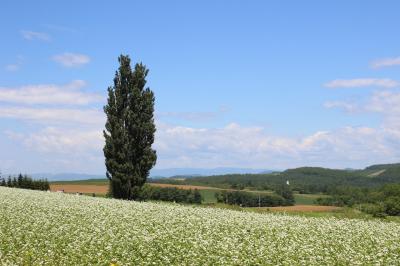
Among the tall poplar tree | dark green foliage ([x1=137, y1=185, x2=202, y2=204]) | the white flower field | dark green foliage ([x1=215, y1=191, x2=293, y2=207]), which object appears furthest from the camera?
dark green foliage ([x1=215, y1=191, x2=293, y2=207])

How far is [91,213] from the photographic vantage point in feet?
99.8

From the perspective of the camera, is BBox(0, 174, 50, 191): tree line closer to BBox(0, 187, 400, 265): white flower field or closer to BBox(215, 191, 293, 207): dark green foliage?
BBox(215, 191, 293, 207): dark green foliage

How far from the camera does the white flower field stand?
17.7 m

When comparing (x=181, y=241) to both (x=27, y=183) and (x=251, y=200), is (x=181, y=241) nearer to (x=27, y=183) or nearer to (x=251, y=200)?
(x=27, y=183)

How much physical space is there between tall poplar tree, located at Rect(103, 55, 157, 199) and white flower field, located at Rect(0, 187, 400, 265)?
21446 millimetres

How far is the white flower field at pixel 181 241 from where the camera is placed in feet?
57.9

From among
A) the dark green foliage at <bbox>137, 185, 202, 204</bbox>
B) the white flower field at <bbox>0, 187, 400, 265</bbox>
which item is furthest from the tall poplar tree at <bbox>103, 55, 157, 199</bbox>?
the dark green foliage at <bbox>137, 185, 202, 204</bbox>

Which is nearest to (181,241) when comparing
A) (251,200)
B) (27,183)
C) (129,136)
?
(129,136)

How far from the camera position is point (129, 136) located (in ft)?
172

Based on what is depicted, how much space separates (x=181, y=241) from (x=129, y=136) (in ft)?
108

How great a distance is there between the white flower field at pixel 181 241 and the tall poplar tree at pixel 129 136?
70.4 feet

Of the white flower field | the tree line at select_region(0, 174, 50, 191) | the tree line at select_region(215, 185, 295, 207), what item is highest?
the tree line at select_region(0, 174, 50, 191)

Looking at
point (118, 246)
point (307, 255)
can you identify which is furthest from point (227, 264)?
point (118, 246)

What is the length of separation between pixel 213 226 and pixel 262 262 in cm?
847
